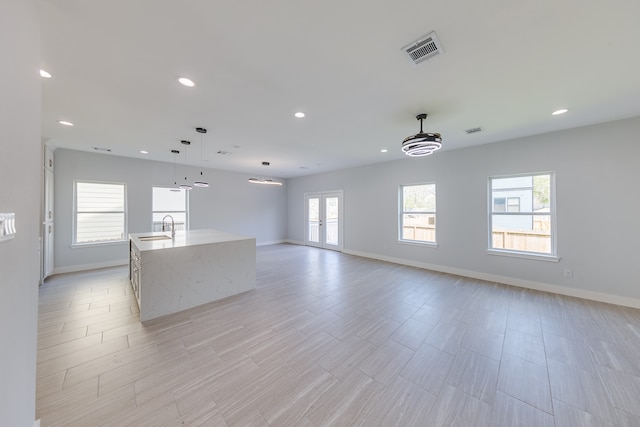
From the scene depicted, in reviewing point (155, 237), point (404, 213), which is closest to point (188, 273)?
point (155, 237)

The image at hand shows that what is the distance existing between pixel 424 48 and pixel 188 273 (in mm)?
3798

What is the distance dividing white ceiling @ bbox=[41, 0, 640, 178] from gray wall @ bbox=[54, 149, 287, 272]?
6.14 feet

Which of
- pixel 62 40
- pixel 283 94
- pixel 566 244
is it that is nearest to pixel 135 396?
pixel 62 40

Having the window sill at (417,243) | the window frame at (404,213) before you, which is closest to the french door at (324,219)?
the window frame at (404,213)

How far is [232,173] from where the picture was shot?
768 centimetres

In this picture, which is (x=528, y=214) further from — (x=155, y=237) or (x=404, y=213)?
(x=155, y=237)

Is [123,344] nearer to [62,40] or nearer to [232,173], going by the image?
[62,40]

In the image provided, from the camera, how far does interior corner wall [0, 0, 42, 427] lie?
941mm

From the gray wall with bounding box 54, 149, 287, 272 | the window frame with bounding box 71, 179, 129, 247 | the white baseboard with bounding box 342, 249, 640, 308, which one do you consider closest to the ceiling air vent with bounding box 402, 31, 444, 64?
the white baseboard with bounding box 342, 249, 640, 308

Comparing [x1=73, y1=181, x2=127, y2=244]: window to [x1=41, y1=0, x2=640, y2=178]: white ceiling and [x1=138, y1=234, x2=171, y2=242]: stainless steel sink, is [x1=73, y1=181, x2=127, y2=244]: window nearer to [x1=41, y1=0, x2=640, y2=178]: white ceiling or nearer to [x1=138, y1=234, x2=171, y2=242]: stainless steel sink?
[x1=41, y1=0, x2=640, y2=178]: white ceiling

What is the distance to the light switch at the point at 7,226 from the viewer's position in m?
0.87

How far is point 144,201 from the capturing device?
5.99 m

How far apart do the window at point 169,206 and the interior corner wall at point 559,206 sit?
5.98 metres

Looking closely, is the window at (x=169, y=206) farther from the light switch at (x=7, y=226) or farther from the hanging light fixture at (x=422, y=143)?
the hanging light fixture at (x=422, y=143)
